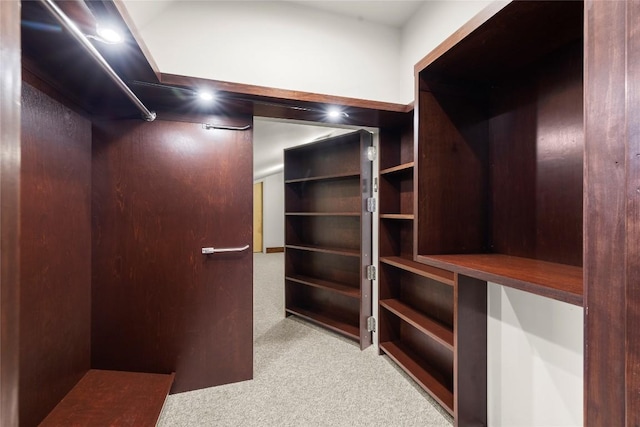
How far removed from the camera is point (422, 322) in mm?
1843

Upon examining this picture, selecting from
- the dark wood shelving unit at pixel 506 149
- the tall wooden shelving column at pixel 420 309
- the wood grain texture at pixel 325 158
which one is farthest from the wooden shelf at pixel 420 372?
the wood grain texture at pixel 325 158

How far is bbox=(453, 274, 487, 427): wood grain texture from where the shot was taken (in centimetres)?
142

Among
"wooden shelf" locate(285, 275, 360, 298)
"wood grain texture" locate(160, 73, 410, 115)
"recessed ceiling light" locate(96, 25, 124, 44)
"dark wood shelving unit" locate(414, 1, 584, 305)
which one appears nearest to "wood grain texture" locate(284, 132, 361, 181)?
"wood grain texture" locate(160, 73, 410, 115)

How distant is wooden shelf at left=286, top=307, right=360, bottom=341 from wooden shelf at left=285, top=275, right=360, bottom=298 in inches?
13.1

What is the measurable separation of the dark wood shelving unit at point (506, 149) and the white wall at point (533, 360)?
29 cm

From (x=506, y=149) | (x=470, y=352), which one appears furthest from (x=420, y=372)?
(x=506, y=149)

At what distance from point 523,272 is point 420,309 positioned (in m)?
1.39

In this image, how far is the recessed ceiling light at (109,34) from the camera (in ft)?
3.43

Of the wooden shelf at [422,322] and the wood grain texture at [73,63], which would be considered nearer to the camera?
the wood grain texture at [73,63]

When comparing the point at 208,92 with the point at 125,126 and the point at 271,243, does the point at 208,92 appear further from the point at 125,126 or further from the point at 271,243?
the point at 271,243

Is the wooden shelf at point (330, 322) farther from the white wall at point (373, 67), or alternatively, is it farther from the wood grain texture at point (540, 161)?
the wood grain texture at point (540, 161)

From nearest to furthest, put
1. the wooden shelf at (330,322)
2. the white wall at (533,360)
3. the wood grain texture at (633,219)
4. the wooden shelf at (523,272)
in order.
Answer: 1. the wood grain texture at (633,219)
2. the wooden shelf at (523,272)
3. the white wall at (533,360)
4. the wooden shelf at (330,322)

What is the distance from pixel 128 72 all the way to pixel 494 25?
154 cm

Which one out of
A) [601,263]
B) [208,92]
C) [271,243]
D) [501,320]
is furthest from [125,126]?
[271,243]
